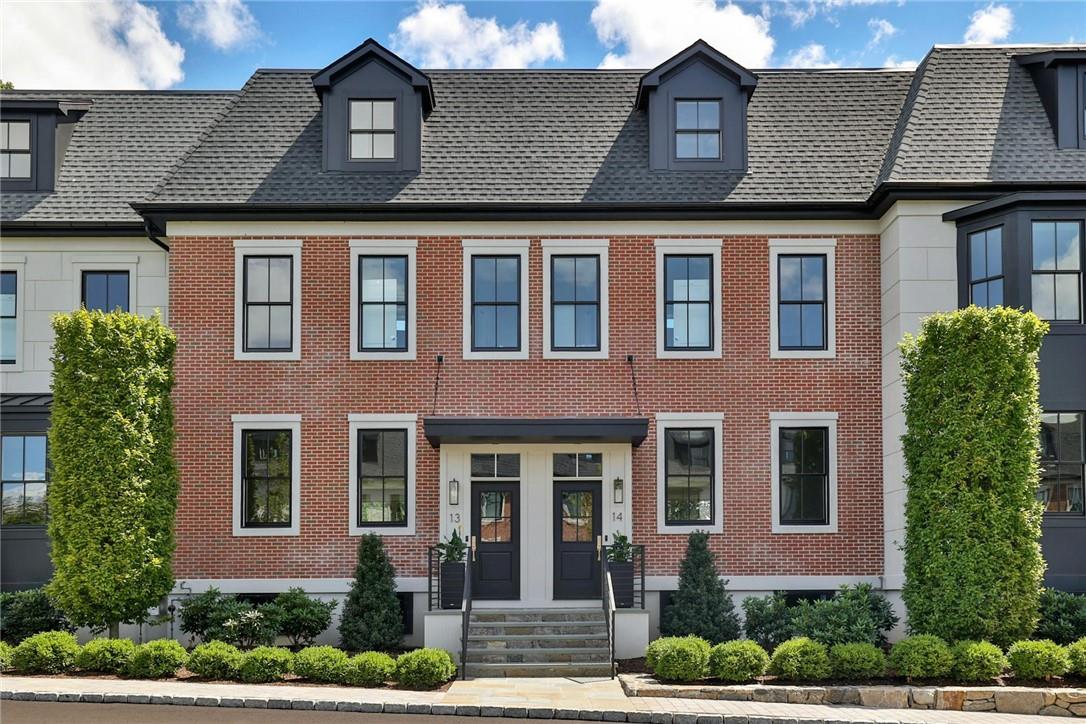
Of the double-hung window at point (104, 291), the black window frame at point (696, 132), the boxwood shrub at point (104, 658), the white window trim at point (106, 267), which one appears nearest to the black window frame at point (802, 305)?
the black window frame at point (696, 132)

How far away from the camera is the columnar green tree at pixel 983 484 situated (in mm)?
15891

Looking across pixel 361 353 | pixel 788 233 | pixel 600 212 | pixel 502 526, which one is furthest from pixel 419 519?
pixel 788 233

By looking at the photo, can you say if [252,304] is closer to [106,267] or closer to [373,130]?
[106,267]

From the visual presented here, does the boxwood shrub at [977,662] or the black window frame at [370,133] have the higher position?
the black window frame at [370,133]

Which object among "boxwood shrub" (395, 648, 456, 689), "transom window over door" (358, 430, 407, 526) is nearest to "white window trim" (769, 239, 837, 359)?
"transom window over door" (358, 430, 407, 526)

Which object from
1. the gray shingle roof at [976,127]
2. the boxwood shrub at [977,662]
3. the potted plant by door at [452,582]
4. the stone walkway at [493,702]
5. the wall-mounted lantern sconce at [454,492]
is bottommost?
the stone walkway at [493,702]

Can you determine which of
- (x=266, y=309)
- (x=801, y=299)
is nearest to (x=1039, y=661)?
(x=801, y=299)

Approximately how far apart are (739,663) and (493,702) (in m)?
3.34

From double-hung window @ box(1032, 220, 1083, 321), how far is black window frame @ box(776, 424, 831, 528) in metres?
3.96

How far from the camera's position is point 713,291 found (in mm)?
20203

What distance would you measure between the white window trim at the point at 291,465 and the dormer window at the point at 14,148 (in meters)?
6.68

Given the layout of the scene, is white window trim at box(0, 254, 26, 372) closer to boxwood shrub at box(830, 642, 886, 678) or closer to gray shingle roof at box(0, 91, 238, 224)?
gray shingle roof at box(0, 91, 238, 224)

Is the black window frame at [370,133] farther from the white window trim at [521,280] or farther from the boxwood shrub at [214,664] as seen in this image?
the boxwood shrub at [214,664]

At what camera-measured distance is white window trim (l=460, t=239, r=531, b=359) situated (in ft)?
65.9
